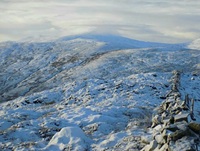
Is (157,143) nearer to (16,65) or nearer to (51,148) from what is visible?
(51,148)

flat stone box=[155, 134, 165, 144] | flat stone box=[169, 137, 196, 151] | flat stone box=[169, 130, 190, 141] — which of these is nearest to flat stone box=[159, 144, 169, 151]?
flat stone box=[169, 137, 196, 151]

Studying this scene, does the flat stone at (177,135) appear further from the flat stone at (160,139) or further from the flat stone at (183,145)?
the flat stone at (160,139)

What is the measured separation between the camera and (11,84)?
100m

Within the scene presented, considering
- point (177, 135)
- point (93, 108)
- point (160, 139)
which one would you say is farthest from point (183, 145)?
point (93, 108)

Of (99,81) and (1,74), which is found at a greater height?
(99,81)

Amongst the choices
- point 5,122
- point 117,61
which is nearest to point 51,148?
point 5,122

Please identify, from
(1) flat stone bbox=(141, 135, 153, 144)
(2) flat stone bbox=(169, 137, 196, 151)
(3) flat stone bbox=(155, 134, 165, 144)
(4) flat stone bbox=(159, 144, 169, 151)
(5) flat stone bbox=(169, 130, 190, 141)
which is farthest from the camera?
(1) flat stone bbox=(141, 135, 153, 144)

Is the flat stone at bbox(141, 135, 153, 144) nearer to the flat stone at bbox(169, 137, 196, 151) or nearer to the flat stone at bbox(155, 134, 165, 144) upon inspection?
the flat stone at bbox(155, 134, 165, 144)

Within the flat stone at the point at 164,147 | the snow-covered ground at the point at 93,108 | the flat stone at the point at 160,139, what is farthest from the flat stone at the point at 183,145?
the snow-covered ground at the point at 93,108

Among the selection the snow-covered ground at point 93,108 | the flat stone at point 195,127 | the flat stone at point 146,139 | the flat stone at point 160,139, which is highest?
the flat stone at point 195,127

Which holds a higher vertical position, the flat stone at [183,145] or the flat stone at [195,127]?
the flat stone at [195,127]

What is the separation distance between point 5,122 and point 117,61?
6061 cm

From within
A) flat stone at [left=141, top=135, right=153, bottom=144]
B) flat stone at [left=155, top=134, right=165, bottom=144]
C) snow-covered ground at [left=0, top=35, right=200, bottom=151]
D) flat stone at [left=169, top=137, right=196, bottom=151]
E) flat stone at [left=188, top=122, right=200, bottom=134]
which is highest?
flat stone at [left=188, top=122, right=200, bottom=134]

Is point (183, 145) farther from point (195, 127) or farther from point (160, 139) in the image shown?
point (160, 139)
